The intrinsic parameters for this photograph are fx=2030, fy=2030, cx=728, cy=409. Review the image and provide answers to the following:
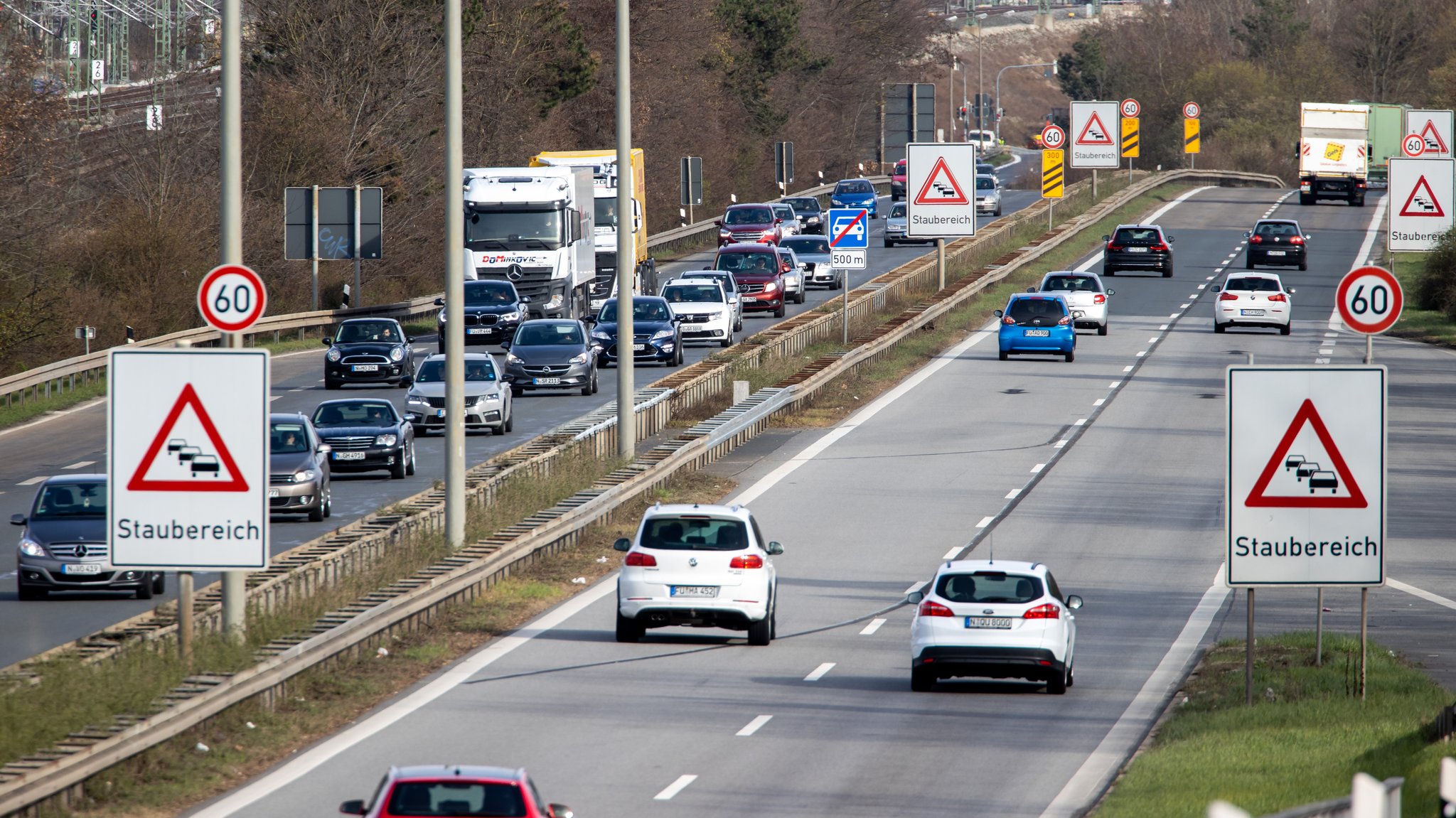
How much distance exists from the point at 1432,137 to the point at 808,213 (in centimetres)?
3116

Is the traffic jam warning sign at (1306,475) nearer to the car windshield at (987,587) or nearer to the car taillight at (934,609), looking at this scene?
the car windshield at (987,587)

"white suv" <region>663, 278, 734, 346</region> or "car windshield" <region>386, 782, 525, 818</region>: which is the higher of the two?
"white suv" <region>663, 278, 734, 346</region>

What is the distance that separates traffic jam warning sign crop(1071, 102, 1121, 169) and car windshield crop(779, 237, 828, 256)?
22506 millimetres

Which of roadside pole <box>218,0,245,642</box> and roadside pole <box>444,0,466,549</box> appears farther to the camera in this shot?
roadside pole <box>444,0,466,549</box>

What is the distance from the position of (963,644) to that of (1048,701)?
3.19 feet

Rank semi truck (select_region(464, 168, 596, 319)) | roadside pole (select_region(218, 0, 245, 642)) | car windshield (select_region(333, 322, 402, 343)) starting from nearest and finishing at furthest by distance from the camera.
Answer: roadside pole (select_region(218, 0, 245, 642))
car windshield (select_region(333, 322, 402, 343))
semi truck (select_region(464, 168, 596, 319))

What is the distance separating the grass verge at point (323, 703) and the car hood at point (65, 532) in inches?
167

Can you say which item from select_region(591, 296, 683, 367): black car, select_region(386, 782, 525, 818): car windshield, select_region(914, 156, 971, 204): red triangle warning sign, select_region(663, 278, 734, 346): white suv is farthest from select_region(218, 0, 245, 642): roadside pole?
select_region(914, 156, 971, 204): red triangle warning sign

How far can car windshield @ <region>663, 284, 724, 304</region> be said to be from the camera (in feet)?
158

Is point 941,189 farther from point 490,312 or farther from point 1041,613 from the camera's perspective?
point 1041,613

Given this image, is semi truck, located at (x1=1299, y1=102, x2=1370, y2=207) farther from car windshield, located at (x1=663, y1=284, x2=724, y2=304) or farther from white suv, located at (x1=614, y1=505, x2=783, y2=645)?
white suv, located at (x1=614, y1=505, x2=783, y2=645)

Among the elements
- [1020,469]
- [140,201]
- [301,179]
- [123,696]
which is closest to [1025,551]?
[1020,469]

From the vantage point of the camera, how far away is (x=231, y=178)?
15414 mm

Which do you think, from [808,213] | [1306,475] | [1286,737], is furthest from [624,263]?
[808,213]
